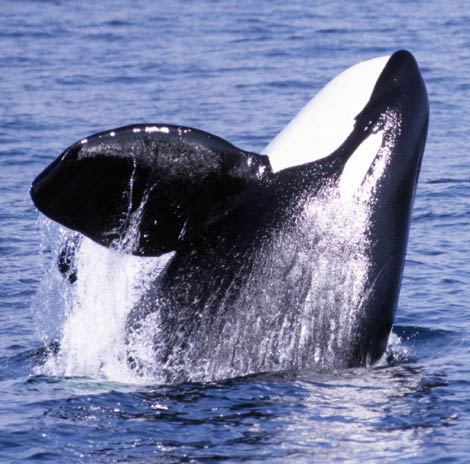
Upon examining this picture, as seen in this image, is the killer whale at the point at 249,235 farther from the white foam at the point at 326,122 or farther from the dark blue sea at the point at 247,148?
the dark blue sea at the point at 247,148

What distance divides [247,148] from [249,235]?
12383 millimetres

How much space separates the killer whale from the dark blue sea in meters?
0.40

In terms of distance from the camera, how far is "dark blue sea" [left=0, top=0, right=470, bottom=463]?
10.5 meters

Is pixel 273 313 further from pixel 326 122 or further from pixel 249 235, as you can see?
pixel 326 122

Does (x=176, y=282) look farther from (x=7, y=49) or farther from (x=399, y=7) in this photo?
(x=399, y=7)

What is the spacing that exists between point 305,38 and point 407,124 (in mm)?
25453

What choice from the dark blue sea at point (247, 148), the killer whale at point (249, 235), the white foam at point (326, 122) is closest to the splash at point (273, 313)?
the killer whale at point (249, 235)

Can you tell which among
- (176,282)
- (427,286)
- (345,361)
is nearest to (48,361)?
(176,282)

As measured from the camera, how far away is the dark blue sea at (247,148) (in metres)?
10.5

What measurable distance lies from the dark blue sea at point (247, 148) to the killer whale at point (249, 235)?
1.30 feet

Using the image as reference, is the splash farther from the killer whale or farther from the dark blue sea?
the dark blue sea

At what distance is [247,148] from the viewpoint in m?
24.5

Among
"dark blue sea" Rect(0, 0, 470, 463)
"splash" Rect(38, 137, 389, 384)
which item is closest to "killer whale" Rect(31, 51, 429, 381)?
"splash" Rect(38, 137, 389, 384)

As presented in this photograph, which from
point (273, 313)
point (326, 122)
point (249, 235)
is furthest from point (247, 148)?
point (273, 313)
